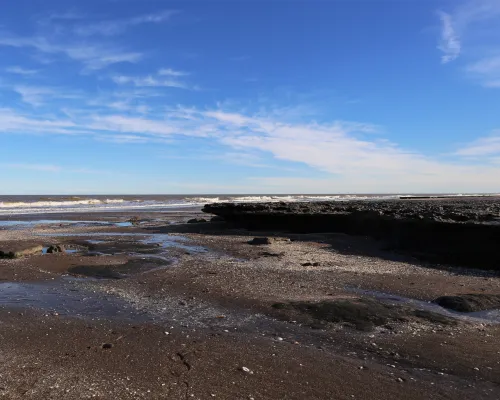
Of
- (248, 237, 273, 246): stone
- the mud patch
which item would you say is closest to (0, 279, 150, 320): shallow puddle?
the mud patch

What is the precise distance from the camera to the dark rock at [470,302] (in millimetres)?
8273

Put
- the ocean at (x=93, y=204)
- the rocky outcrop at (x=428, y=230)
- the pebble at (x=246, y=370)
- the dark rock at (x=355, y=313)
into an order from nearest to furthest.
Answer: the pebble at (x=246, y=370) < the dark rock at (x=355, y=313) < the rocky outcrop at (x=428, y=230) < the ocean at (x=93, y=204)

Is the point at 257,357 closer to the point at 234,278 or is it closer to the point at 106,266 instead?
the point at 234,278

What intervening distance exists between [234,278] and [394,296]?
4.19 m

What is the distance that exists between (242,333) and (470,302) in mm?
4940

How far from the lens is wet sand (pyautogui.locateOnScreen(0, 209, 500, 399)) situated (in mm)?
4988

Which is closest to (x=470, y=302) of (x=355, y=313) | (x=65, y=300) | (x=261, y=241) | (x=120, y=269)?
(x=355, y=313)

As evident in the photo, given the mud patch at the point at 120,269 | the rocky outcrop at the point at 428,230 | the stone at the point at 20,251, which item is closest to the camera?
the mud patch at the point at 120,269

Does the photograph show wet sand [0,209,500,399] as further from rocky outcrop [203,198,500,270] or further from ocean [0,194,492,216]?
ocean [0,194,492,216]

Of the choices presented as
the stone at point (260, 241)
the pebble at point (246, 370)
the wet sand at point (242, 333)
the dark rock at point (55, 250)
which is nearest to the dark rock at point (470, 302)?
the wet sand at point (242, 333)

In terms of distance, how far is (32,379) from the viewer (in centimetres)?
506

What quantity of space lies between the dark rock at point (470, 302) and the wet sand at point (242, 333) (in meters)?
0.40

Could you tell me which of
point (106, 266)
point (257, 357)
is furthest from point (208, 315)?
point (106, 266)

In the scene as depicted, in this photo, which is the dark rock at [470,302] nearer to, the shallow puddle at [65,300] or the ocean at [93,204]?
the shallow puddle at [65,300]
